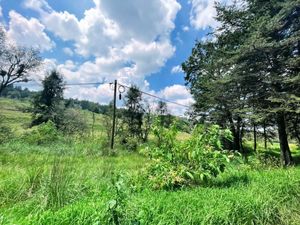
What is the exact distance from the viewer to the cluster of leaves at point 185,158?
5246 millimetres

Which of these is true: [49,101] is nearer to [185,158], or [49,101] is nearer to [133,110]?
[133,110]

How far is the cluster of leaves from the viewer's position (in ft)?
17.2

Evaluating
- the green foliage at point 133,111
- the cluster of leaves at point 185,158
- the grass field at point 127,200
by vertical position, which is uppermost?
the green foliage at point 133,111

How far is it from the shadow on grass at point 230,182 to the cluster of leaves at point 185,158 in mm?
169

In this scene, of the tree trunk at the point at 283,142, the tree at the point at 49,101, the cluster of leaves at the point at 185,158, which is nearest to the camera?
the cluster of leaves at the point at 185,158

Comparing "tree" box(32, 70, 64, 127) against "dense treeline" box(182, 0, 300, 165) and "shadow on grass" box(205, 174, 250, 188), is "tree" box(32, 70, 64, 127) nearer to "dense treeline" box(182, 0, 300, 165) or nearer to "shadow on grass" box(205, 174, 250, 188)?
"dense treeline" box(182, 0, 300, 165)

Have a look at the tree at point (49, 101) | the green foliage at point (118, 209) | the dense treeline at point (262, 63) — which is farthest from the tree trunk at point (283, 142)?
the tree at point (49, 101)

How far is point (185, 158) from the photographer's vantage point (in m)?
5.76

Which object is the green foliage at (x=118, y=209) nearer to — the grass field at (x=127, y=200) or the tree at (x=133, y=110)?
the grass field at (x=127, y=200)

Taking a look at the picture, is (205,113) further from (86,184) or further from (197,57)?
(86,184)

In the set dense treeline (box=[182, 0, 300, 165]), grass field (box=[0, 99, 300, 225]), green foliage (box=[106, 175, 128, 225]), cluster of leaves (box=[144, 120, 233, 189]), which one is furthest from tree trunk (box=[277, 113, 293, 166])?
green foliage (box=[106, 175, 128, 225])

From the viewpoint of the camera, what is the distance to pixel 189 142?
594 cm

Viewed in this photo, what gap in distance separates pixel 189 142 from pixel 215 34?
15.0 metres

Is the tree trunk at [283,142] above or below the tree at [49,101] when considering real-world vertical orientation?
below
